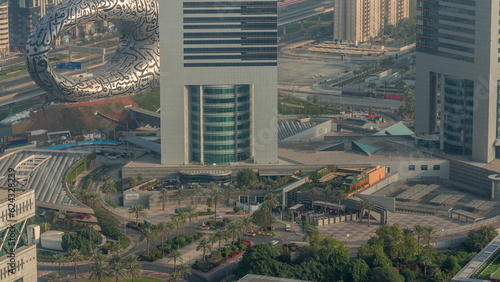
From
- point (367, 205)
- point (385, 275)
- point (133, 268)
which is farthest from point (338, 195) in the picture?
point (133, 268)

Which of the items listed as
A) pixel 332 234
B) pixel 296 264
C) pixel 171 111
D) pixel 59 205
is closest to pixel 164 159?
pixel 171 111

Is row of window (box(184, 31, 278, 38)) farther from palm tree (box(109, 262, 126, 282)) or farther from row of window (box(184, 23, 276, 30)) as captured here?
palm tree (box(109, 262, 126, 282))

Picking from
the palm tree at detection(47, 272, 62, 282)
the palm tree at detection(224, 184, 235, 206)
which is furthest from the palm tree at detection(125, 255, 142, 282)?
the palm tree at detection(224, 184, 235, 206)

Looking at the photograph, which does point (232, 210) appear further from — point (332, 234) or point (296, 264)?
point (296, 264)

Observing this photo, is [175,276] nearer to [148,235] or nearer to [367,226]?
[148,235]

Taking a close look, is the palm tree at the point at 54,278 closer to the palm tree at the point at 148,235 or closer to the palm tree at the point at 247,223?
the palm tree at the point at 148,235
